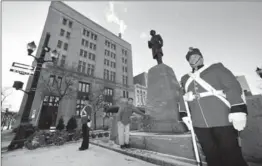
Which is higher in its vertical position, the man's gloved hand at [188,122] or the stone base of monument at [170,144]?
the man's gloved hand at [188,122]

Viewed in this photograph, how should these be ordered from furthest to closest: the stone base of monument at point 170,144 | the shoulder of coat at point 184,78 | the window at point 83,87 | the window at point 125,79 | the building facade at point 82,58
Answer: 1. the window at point 125,79
2. the window at point 83,87
3. the building facade at point 82,58
4. the stone base of monument at point 170,144
5. the shoulder of coat at point 184,78

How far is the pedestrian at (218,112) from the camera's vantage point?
1.42 m

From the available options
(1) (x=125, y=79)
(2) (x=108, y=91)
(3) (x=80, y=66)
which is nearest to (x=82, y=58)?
(3) (x=80, y=66)

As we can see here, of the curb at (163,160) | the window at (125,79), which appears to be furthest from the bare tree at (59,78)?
the curb at (163,160)

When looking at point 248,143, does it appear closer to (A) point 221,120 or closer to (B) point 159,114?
(A) point 221,120

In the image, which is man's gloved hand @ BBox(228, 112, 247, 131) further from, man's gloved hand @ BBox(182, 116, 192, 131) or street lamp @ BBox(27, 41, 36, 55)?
street lamp @ BBox(27, 41, 36, 55)

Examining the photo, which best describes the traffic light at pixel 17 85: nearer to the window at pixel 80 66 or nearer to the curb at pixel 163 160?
the curb at pixel 163 160

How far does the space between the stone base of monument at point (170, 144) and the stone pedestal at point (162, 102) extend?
1.09m

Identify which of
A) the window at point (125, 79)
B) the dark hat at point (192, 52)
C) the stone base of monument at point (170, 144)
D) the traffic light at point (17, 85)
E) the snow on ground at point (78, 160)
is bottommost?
the snow on ground at point (78, 160)

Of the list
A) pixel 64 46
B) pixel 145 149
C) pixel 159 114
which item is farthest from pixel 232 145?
pixel 64 46

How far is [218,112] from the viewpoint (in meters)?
1.62

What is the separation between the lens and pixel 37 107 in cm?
1620

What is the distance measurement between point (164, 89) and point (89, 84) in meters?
20.4

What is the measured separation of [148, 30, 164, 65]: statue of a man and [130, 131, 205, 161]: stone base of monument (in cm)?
406
